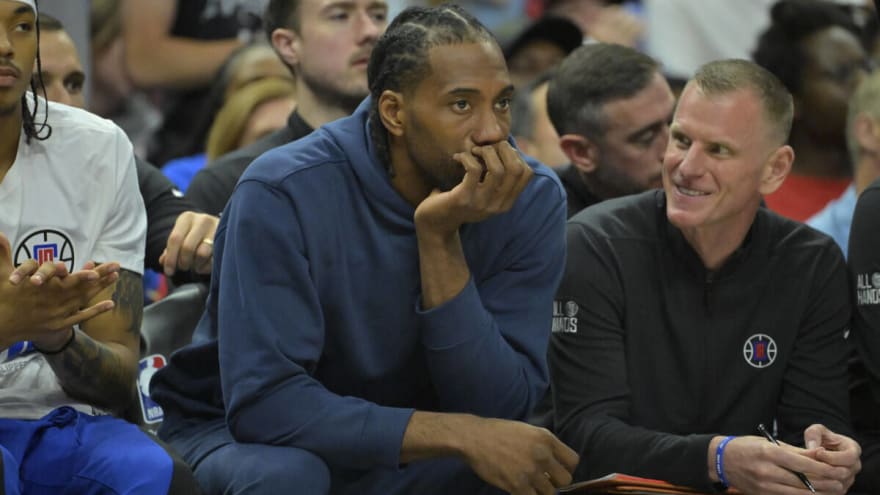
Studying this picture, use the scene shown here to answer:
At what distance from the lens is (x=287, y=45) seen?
17.9 feet

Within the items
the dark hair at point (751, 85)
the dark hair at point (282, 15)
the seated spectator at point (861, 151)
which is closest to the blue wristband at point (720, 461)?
the dark hair at point (751, 85)

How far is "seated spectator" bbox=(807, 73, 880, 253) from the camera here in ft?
18.1

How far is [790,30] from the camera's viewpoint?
6.90 m

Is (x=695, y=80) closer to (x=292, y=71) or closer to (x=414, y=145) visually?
(x=414, y=145)

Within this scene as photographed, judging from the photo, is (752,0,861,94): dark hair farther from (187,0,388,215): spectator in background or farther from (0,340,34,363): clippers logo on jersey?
(0,340,34,363): clippers logo on jersey

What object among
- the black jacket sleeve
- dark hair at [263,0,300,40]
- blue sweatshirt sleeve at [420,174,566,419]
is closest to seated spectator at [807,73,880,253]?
the black jacket sleeve

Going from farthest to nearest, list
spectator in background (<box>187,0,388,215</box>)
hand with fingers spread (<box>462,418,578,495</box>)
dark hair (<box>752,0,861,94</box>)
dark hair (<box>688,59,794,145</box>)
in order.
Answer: dark hair (<box>752,0,861,94</box>), spectator in background (<box>187,0,388,215</box>), dark hair (<box>688,59,794,145</box>), hand with fingers spread (<box>462,418,578,495</box>)

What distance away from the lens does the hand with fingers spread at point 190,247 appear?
3941 mm

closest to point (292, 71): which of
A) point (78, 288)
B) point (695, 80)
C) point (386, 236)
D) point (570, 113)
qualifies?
point (570, 113)

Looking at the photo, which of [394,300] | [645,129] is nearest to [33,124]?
[394,300]

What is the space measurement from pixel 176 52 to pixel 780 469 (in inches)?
150

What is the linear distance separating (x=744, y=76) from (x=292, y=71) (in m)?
1.83

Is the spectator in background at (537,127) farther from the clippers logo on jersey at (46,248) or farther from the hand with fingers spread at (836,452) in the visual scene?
the clippers logo on jersey at (46,248)

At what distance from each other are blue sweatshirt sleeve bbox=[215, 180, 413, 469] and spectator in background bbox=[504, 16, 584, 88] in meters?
3.58
